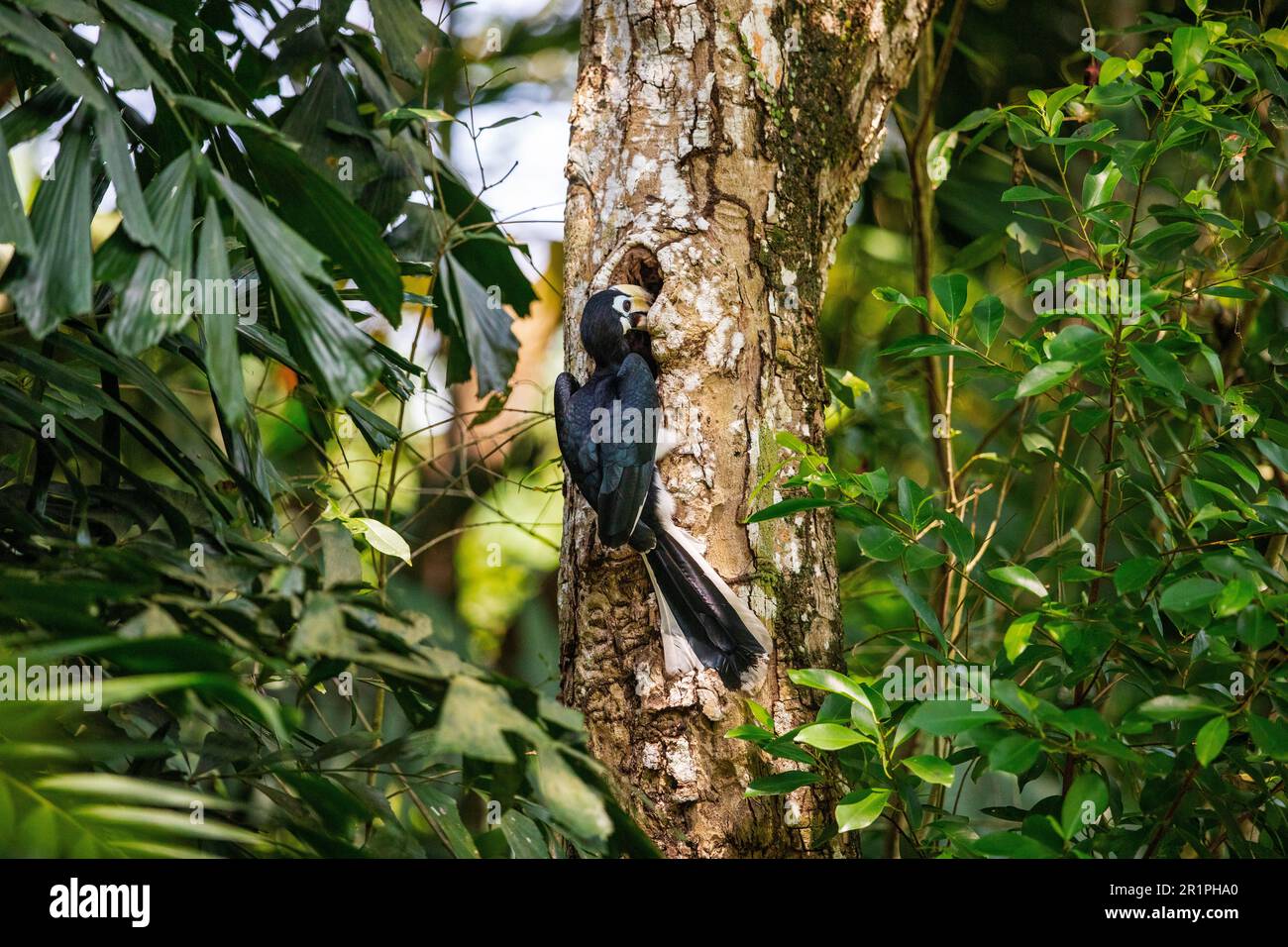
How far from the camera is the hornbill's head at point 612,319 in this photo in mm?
1521

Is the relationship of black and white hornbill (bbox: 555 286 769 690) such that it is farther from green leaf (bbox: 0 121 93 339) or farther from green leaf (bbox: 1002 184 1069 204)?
green leaf (bbox: 0 121 93 339)

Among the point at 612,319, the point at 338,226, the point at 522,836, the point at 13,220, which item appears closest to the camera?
the point at 13,220

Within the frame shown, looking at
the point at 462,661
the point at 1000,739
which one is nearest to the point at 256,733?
the point at 462,661

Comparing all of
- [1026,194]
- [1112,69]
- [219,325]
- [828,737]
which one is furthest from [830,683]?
[1112,69]

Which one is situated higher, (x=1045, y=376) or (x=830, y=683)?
(x=1045, y=376)

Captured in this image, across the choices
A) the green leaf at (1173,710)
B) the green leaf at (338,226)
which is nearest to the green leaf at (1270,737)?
the green leaf at (1173,710)

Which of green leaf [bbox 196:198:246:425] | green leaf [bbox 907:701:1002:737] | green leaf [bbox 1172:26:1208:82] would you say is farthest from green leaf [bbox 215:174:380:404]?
green leaf [bbox 1172:26:1208:82]

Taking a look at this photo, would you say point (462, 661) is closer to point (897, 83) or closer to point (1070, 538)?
point (1070, 538)

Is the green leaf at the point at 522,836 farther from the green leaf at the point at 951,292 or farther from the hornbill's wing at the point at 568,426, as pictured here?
the green leaf at the point at 951,292

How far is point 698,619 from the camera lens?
1.43m

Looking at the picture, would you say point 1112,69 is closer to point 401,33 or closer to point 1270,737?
point 1270,737

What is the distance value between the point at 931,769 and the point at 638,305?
2.63ft

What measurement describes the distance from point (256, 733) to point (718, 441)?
78 centimetres

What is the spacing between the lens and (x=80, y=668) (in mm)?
1214
